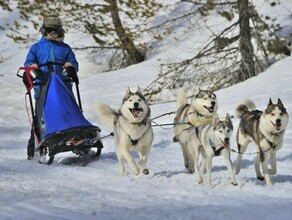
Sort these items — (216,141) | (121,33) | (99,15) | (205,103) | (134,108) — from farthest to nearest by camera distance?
(99,15) < (121,33) < (205,103) < (134,108) < (216,141)

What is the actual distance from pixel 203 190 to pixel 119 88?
8386mm

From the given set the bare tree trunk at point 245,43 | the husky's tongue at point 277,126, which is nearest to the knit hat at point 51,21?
the husky's tongue at point 277,126

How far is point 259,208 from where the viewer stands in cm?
390

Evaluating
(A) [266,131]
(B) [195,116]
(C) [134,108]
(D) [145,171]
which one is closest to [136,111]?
(C) [134,108]

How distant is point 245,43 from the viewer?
434 inches

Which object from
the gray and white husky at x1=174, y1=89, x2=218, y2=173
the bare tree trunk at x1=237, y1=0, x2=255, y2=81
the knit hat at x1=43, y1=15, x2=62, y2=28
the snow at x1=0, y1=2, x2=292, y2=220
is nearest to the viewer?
the snow at x1=0, y1=2, x2=292, y2=220

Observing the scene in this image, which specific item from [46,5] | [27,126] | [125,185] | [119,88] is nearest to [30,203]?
[125,185]

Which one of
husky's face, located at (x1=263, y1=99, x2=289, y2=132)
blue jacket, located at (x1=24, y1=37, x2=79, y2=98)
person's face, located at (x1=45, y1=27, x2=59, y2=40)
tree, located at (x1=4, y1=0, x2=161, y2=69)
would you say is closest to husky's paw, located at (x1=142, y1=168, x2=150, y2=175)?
husky's face, located at (x1=263, y1=99, x2=289, y2=132)

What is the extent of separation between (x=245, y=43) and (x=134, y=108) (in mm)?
5979

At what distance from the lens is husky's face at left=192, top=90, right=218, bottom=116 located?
585 cm

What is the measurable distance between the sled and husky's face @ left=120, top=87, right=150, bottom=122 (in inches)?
27.5

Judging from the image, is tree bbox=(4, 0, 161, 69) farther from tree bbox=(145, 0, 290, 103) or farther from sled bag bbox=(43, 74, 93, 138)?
sled bag bbox=(43, 74, 93, 138)

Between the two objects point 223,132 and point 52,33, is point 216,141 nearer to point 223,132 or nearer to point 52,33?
point 223,132

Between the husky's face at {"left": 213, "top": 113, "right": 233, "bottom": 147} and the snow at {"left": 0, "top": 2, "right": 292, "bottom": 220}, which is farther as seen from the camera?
the husky's face at {"left": 213, "top": 113, "right": 233, "bottom": 147}
